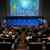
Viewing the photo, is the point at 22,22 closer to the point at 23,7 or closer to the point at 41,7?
the point at 23,7

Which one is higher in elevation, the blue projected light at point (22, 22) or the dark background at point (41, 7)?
the dark background at point (41, 7)

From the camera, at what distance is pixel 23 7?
135 centimetres

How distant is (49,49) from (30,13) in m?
0.48

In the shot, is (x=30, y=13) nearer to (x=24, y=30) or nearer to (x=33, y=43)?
(x=24, y=30)

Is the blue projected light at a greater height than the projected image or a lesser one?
lesser

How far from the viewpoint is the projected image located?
1355 mm

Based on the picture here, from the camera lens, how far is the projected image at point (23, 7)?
4.45 feet

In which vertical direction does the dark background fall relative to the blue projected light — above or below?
above

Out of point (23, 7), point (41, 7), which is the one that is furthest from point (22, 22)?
point (41, 7)

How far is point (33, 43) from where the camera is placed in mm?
1334

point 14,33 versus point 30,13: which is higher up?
point 30,13

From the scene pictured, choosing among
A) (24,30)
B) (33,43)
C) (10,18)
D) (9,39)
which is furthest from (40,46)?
(10,18)

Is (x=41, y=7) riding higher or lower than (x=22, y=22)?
higher

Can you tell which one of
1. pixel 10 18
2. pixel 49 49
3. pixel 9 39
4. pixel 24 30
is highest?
pixel 10 18
